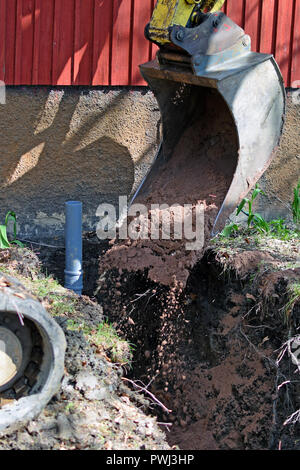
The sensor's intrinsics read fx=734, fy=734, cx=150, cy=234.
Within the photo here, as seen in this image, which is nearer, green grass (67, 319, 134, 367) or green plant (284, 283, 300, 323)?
green plant (284, 283, 300, 323)

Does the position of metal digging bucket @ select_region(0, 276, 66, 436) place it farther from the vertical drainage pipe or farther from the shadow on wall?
the shadow on wall

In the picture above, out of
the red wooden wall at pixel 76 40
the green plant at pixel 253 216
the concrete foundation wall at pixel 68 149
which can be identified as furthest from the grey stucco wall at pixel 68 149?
the green plant at pixel 253 216

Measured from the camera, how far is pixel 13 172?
645 cm

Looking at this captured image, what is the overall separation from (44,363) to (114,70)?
3.21 m

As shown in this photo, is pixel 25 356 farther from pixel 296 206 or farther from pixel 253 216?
pixel 296 206

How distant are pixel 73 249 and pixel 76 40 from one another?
6.09 feet

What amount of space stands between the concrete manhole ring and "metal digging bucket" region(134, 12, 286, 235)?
66.9 inches

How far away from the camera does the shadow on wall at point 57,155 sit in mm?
6379

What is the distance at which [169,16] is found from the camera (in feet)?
16.6

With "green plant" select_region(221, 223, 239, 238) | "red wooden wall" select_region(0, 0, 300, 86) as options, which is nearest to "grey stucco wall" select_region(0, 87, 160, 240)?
"red wooden wall" select_region(0, 0, 300, 86)

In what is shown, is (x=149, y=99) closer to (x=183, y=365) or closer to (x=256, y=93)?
(x=256, y=93)

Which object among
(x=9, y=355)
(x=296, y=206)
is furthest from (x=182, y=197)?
(x=9, y=355)

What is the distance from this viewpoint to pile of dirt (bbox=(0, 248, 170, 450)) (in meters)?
3.99
